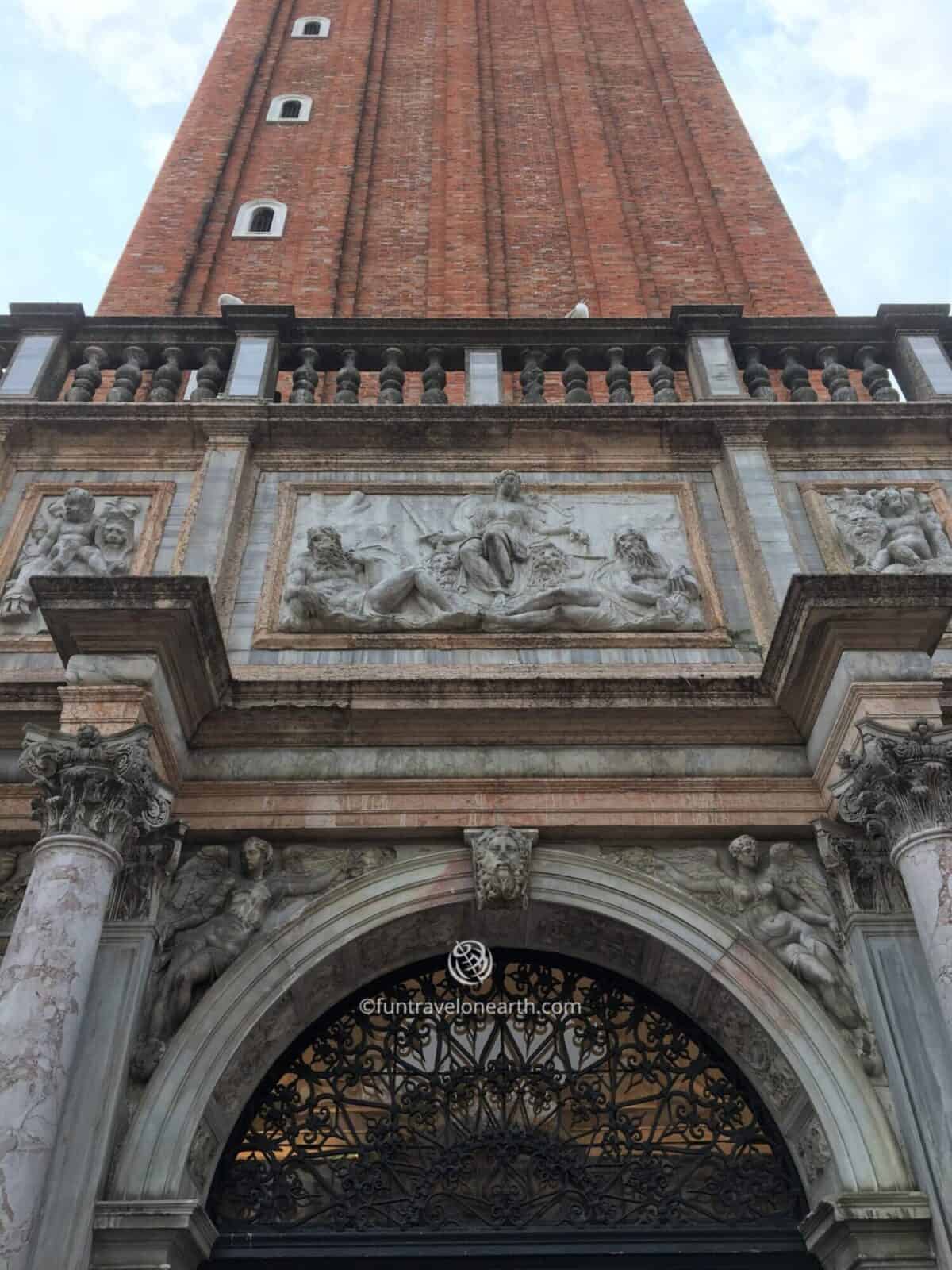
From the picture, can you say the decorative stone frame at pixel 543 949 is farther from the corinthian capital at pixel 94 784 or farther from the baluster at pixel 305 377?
the baluster at pixel 305 377

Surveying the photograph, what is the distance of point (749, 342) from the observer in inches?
396

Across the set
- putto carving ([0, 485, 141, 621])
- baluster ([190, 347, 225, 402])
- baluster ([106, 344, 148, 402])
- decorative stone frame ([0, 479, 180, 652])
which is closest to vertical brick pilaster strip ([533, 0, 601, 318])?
baluster ([190, 347, 225, 402])

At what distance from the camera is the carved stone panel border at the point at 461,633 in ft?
24.9

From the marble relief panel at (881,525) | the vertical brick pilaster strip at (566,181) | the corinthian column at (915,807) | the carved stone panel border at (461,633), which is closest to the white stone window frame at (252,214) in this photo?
the vertical brick pilaster strip at (566,181)

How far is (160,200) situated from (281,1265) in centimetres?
1573

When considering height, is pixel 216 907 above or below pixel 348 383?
below

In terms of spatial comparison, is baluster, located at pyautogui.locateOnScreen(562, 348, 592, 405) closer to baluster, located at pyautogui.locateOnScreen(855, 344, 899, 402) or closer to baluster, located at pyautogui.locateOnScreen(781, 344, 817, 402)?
baluster, located at pyautogui.locateOnScreen(781, 344, 817, 402)

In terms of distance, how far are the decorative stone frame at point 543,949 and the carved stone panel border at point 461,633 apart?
1.46 meters

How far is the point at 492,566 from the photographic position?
26.4 feet

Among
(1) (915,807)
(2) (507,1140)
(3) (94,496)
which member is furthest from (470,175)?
(2) (507,1140)

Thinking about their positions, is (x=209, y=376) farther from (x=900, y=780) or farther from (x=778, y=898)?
(x=900, y=780)

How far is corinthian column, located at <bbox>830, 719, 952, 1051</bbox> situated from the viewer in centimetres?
564

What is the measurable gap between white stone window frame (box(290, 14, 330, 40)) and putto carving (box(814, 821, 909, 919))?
823 inches

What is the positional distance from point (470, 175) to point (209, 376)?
1044 cm
